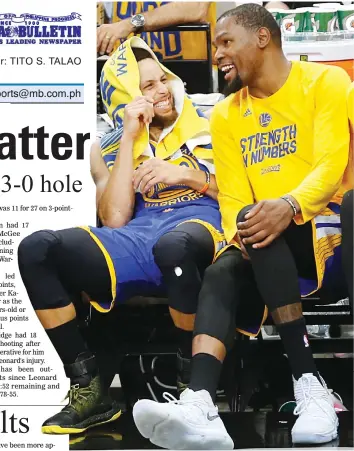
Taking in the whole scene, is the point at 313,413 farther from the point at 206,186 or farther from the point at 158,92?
the point at 158,92

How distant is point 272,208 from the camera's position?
1922 mm

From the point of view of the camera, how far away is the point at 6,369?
6.72 ft

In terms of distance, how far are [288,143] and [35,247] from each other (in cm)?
63

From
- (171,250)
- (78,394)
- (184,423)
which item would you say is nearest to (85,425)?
(78,394)

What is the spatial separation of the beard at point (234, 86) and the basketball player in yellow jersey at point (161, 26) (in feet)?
0.83

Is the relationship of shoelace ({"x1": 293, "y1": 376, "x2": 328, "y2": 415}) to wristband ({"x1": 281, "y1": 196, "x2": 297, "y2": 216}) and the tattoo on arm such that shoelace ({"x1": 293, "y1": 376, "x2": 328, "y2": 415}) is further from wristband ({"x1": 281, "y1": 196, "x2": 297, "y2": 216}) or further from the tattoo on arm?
wristband ({"x1": 281, "y1": 196, "x2": 297, "y2": 216})

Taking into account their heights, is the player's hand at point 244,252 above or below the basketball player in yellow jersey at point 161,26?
below

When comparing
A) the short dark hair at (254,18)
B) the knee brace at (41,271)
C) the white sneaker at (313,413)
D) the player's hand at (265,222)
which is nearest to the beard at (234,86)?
the short dark hair at (254,18)

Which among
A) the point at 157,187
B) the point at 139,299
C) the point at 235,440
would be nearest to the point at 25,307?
the point at 139,299

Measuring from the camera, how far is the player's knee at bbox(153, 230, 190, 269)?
1955 millimetres

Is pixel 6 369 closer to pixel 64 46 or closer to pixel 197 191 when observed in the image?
pixel 197 191

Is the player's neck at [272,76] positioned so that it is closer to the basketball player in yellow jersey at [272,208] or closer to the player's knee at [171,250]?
the basketball player in yellow jersey at [272,208]

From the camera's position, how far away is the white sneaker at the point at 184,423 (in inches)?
68.1

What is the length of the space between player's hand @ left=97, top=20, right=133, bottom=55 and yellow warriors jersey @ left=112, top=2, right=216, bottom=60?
0.02 meters
